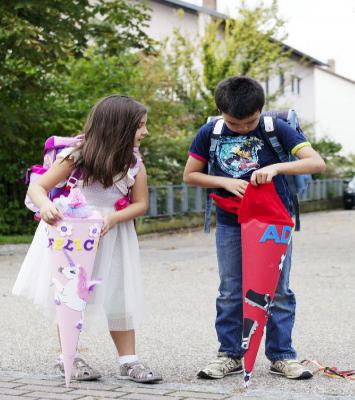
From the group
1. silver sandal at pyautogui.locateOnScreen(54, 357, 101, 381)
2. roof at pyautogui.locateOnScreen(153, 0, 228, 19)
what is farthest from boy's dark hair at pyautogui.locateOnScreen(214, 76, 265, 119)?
roof at pyautogui.locateOnScreen(153, 0, 228, 19)

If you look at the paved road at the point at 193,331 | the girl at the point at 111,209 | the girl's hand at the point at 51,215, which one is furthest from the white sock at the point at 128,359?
the girl's hand at the point at 51,215

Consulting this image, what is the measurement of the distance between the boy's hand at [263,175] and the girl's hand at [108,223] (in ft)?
2.54

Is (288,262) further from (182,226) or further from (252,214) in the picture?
(182,226)

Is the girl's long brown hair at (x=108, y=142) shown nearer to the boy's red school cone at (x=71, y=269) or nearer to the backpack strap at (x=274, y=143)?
the boy's red school cone at (x=71, y=269)

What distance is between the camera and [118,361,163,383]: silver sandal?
5.08 metres

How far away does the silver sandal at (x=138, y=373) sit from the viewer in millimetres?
5078

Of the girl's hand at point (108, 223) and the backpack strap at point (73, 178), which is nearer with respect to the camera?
the girl's hand at point (108, 223)

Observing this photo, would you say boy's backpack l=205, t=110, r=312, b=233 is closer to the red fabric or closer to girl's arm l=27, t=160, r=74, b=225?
the red fabric

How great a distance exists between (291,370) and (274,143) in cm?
125

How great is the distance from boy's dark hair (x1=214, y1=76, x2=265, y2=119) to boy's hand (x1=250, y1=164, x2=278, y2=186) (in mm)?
300

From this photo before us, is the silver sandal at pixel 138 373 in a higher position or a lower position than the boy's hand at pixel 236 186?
lower

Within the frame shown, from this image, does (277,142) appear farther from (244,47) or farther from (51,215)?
(244,47)

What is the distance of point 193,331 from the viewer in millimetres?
7090

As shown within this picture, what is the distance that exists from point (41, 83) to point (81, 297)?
13629 millimetres
